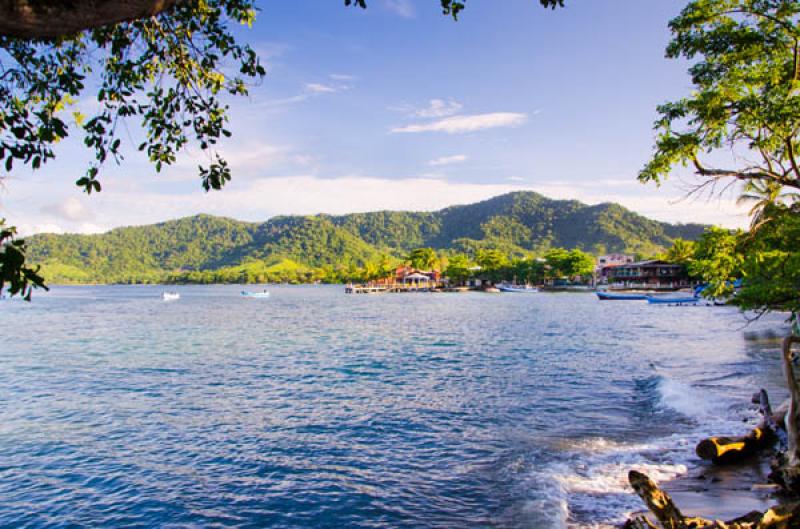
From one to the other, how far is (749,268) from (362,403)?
41.4 ft

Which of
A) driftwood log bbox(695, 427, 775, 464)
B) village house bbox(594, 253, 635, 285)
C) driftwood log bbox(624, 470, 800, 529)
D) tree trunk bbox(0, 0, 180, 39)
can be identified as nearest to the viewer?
tree trunk bbox(0, 0, 180, 39)

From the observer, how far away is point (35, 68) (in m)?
5.67

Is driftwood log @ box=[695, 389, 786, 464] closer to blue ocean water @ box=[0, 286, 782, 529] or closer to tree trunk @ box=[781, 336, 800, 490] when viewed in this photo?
blue ocean water @ box=[0, 286, 782, 529]

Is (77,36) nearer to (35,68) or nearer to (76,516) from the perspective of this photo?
(35,68)

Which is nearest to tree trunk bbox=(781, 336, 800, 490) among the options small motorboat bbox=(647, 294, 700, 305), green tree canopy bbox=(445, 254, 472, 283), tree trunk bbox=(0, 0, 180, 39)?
tree trunk bbox=(0, 0, 180, 39)

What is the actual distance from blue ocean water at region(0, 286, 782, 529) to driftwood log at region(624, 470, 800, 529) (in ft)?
8.42

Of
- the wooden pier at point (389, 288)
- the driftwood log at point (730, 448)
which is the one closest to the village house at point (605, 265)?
the wooden pier at point (389, 288)

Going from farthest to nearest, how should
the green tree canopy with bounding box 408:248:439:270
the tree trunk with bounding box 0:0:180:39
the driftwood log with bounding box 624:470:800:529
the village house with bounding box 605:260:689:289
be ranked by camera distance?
the green tree canopy with bounding box 408:248:439:270 → the village house with bounding box 605:260:689:289 → the driftwood log with bounding box 624:470:800:529 → the tree trunk with bounding box 0:0:180:39

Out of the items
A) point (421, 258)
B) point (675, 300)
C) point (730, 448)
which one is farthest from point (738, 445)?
point (421, 258)

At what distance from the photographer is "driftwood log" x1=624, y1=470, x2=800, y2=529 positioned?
239 inches

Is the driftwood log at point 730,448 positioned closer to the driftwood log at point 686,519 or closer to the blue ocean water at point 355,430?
the blue ocean water at point 355,430

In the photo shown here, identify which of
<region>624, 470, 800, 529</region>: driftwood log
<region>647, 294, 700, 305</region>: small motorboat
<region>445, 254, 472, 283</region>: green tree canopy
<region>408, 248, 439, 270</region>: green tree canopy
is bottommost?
<region>647, 294, 700, 305</region>: small motorboat

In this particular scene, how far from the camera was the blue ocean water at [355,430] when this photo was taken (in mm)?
9787

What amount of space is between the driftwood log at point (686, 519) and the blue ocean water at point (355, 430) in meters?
2.57
